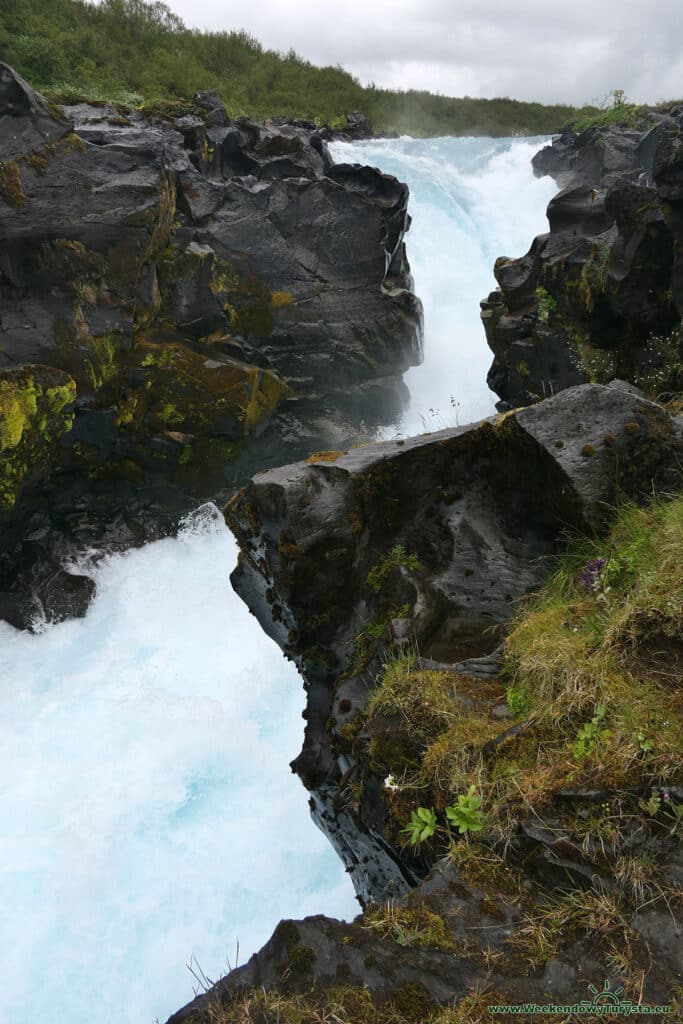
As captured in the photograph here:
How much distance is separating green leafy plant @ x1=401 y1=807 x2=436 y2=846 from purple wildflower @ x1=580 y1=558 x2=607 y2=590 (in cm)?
169

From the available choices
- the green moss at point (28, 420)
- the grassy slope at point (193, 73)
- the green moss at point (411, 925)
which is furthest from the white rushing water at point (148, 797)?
the grassy slope at point (193, 73)

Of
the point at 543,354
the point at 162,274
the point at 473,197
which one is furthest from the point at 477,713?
the point at 473,197

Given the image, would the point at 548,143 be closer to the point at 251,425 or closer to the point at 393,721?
the point at 251,425

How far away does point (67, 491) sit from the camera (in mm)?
12875

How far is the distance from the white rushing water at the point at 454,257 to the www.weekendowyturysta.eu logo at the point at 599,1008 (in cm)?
1476

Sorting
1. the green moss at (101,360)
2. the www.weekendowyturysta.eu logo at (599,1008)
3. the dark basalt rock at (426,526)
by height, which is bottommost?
the www.weekendowyturysta.eu logo at (599,1008)

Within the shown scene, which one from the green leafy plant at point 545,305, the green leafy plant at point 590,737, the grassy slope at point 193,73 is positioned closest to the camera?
the green leafy plant at point 590,737

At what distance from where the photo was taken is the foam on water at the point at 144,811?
22.5ft

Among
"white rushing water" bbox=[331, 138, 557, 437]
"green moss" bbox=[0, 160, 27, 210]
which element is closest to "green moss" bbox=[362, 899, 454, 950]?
"green moss" bbox=[0, 160, 27, 210]

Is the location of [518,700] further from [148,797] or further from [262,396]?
[262,396]

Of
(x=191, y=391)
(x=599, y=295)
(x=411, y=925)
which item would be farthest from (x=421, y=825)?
(x=191, y=391)

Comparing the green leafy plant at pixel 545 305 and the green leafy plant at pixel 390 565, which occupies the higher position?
Result: the green leafy plant at pixel 545 305

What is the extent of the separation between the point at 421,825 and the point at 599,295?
344 inches

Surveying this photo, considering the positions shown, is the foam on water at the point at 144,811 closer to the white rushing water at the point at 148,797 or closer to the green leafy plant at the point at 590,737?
the white rushing water at the point at 148,797
